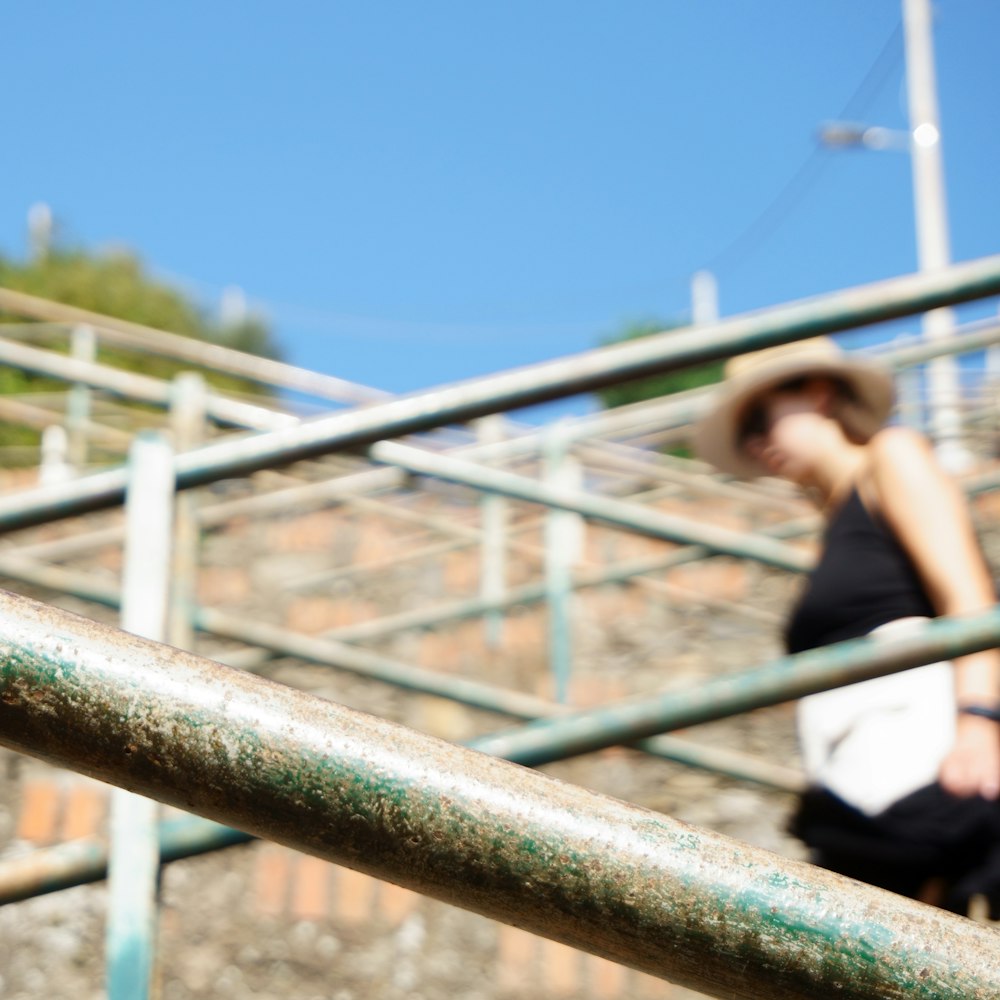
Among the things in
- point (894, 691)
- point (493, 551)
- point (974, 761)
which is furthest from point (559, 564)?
point (974, 761)

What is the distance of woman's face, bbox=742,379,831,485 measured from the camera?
1.83m

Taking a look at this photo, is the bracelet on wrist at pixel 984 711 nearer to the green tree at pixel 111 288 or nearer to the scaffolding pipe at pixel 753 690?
the scaffolding pipe at pixel 753 690

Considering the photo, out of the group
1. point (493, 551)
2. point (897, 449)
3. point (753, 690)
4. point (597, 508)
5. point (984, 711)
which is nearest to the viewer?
point (753, 690)

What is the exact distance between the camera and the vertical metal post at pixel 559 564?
295 centimetres

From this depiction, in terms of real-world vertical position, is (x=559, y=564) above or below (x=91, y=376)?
below

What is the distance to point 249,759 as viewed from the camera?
53 centimetres

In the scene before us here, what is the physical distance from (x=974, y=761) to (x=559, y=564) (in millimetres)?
1806

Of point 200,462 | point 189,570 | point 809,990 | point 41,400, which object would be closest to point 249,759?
point 809,990

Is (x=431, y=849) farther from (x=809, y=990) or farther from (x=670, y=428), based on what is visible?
(x=670, y=428)

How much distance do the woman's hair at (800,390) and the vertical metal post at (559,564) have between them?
642 millimetres

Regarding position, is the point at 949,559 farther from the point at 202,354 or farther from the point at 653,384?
the point at 653,384

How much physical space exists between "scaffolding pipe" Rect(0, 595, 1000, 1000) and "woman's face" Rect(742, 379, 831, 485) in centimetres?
133

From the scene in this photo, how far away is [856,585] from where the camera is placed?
5.29 feet

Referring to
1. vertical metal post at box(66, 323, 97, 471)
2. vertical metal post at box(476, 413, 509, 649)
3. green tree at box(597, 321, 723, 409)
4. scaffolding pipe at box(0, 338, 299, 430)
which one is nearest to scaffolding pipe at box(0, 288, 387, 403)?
vertical metal post at box(66, 323, 97, 471)
